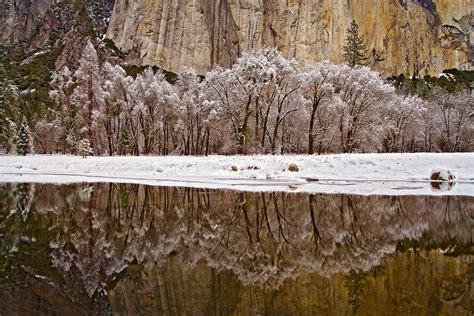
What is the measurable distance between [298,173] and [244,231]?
20386 millimetres

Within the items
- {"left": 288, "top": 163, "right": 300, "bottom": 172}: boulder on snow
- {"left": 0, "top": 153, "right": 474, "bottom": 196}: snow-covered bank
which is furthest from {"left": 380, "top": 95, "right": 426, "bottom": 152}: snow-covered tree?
{"left": 288, "top": 163, "right": 300, "bottom": 172}: boulder on snow

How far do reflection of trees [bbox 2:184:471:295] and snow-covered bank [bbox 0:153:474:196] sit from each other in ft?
20.3

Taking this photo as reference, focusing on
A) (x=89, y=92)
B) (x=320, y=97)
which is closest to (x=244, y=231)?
(x=320, y=97)

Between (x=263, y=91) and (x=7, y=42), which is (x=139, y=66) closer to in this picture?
(x=263, y=91)

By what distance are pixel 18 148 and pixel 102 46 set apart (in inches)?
2314

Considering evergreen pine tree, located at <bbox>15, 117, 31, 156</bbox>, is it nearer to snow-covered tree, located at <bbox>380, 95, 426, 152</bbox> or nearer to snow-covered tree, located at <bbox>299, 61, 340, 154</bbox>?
snow-covered tree, located at <bbox>299, 61, 340, 154</bbox>

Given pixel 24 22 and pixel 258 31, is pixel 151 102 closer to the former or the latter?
pixel 258 31

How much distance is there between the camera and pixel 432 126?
229 ft

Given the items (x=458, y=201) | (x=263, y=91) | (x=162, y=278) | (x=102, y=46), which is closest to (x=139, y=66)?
(x=102, y=46)

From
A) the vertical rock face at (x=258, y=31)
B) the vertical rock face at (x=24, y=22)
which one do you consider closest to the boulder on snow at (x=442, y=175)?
the vertical rock face at (x=258, y=31)

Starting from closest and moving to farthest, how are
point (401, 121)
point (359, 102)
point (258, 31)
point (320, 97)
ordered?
point (320, 97), point (359, 102), point (401, 121), point (258, 31)

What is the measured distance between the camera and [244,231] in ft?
40.3

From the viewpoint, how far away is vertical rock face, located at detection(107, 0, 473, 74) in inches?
4348

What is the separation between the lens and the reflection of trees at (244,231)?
879 cm
